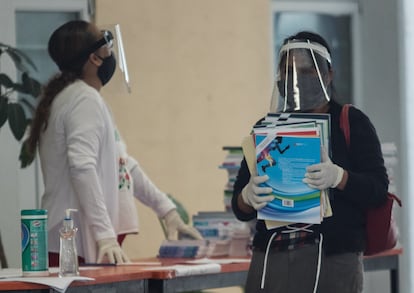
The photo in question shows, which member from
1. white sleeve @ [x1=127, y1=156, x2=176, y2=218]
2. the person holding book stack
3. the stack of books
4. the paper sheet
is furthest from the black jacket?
the stack of books

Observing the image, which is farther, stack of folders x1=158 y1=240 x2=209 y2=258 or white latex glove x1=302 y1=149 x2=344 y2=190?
stack of folders x1=158 y1=240 x2=209 y2=258

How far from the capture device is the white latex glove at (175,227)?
14.4 feet

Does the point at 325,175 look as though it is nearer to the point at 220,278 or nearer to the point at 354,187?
the point at 354,187

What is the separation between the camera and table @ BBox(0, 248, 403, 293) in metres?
3.07

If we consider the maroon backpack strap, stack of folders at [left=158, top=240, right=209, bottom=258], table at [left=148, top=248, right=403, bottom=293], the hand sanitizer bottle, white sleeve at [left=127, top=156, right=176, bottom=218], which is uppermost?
the maroon backpack strap

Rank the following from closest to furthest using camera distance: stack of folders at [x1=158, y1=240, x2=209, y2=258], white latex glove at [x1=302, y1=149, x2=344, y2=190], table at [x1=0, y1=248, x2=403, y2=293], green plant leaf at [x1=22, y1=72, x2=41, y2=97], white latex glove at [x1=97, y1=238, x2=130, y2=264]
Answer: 1. white latex glove at [x1=302, y1=149, x2=344, y2=190]
2. table at [x1=0, y1=248, x2=403, y2=293]
3. white latex glove at [x1=97, y1=238, x2=130, y2=264]
4. stack of folders at [x1=158, y1=240, x2=209, y2=258]
5. green plant leaf at [x1=22, y1=72, x2=41, y2=97]

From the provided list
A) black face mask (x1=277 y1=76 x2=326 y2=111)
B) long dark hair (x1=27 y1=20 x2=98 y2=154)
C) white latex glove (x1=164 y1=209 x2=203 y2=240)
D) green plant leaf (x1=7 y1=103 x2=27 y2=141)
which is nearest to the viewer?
black face mask (x1=277 y1=76 x2=326 y2=111)

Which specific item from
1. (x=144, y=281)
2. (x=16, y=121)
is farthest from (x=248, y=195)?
(x=16, y=121)

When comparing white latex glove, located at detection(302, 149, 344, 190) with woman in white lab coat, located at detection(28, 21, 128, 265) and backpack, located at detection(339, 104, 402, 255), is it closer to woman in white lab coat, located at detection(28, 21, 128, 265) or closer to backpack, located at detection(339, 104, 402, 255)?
backpack, located at detection(339, 104, 402, 255)

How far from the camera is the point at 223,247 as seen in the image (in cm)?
447

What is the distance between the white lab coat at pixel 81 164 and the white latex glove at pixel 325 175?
4.14ft

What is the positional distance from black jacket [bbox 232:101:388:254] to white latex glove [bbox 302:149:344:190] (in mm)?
31

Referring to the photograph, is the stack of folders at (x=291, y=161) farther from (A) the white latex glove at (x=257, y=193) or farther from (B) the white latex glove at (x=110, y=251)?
(B) the white latex glove at (x=110, y=251)

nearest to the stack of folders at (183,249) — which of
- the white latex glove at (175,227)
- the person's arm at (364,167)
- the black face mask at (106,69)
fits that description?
the white latex glove at (175,227)
